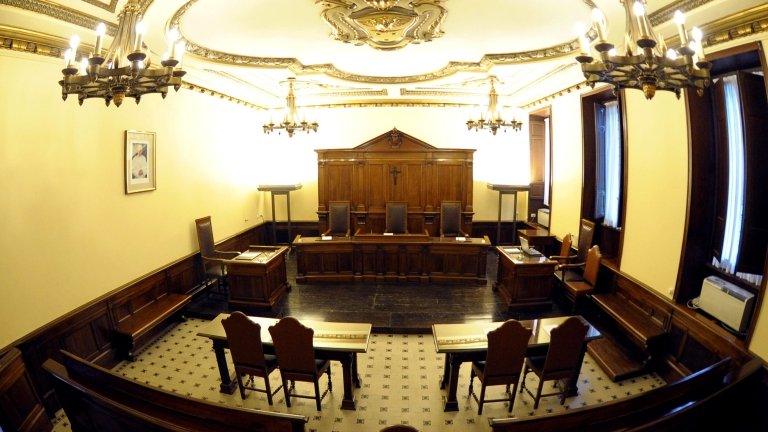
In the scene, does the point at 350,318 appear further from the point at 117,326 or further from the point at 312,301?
the point at 117,326

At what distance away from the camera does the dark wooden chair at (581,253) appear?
5.96 metres

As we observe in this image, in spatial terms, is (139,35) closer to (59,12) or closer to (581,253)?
(59,12)

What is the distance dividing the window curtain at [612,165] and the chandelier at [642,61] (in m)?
4.20

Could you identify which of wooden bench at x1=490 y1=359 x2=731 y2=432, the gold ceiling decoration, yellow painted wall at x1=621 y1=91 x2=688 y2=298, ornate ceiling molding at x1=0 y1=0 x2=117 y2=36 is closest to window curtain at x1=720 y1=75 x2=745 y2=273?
yellow painted wall at x1=621 y1=91 x2=688 y2=298

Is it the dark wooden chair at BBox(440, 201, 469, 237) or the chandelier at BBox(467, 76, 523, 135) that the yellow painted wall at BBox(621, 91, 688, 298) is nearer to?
the chandelier at BBox(467, 76, 523, 135)

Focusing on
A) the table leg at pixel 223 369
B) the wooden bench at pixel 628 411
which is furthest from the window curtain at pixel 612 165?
the table leg at pixel 223 369

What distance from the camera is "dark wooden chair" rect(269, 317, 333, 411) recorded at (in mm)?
3342

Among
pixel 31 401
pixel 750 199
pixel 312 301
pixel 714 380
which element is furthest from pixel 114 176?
pixel 750 199

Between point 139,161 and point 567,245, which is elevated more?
point 139,161

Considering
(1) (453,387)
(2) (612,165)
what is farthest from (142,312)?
(2) (612,165)

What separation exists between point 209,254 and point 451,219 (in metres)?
4.95

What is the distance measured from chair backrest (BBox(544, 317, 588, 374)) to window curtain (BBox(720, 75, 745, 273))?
187cm

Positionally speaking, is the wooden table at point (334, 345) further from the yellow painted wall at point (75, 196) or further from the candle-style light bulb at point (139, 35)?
the candle-style light bulb at point (139, 35)

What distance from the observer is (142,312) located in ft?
16.2
